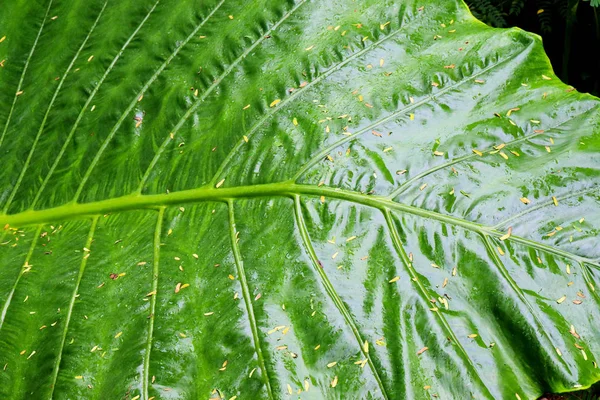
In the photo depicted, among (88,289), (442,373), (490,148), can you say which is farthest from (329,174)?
(88,289)

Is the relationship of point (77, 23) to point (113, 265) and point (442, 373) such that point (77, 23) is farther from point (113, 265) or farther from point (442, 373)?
point (442, 373)

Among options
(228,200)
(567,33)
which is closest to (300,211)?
(228,200)

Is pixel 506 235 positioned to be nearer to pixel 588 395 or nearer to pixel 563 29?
pixel 588 395

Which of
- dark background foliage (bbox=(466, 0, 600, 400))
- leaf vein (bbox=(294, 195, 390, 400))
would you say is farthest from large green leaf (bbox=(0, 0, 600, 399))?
dark background foliage (bbox=(466, 0, 600, 400))

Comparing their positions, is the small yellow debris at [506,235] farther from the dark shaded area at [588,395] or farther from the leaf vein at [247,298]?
the dark shaded area at [588,395]

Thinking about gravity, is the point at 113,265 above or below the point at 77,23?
below

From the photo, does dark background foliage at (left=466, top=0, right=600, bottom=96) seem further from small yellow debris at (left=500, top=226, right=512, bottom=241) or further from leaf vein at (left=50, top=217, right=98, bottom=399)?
leaf vein at (left=50, top=217, right=98, bottom=399)

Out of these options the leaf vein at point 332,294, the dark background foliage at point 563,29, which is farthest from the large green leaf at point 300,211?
the dark background foliage at point 563,29
